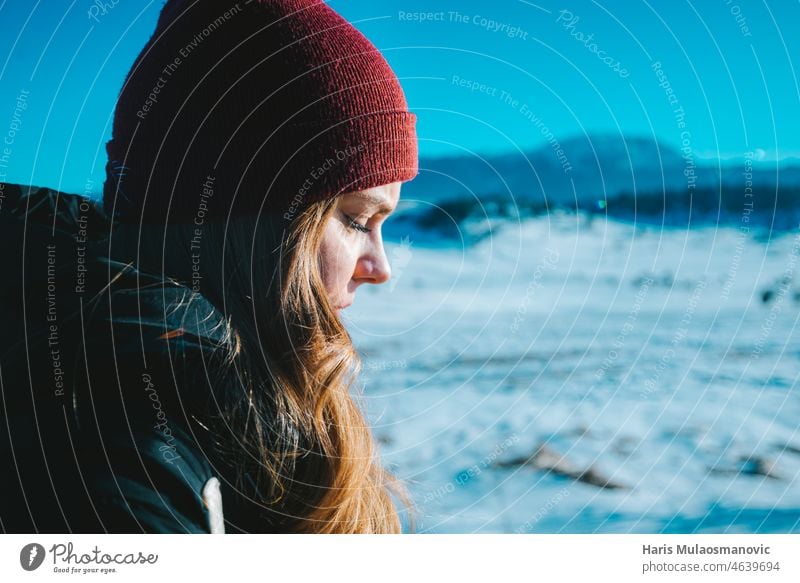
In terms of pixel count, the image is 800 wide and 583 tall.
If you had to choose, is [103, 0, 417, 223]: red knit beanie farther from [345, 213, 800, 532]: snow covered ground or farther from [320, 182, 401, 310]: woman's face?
[345, 213, 800, 532]: snow covered ground

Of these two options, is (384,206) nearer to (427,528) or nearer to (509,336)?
(427,528)

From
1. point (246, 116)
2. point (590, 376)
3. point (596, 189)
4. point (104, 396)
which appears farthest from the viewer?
point (596, 189)

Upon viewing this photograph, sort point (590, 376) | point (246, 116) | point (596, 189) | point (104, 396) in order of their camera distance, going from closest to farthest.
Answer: point (104, 396) → point (246, 116) → point (590, 376) → point (596, 189)

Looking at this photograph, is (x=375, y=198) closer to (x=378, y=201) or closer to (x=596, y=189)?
(x=378, y=201)

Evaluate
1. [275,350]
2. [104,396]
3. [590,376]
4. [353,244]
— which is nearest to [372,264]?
[353,244]

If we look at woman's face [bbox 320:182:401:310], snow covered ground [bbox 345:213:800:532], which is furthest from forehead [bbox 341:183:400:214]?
snow covered ground [bbox 345:213:800:532]

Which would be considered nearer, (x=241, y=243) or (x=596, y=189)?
(x=241, y=243)

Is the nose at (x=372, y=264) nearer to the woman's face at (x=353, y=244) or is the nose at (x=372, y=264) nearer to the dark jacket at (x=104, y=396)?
the woman's face at (x=353, y=244)

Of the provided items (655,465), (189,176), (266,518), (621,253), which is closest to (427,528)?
(266,518)

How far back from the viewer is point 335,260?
0.88 meters

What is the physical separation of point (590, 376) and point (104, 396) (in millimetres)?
1113

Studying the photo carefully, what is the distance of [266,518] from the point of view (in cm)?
94

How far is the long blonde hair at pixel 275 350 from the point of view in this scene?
2.76 ft
